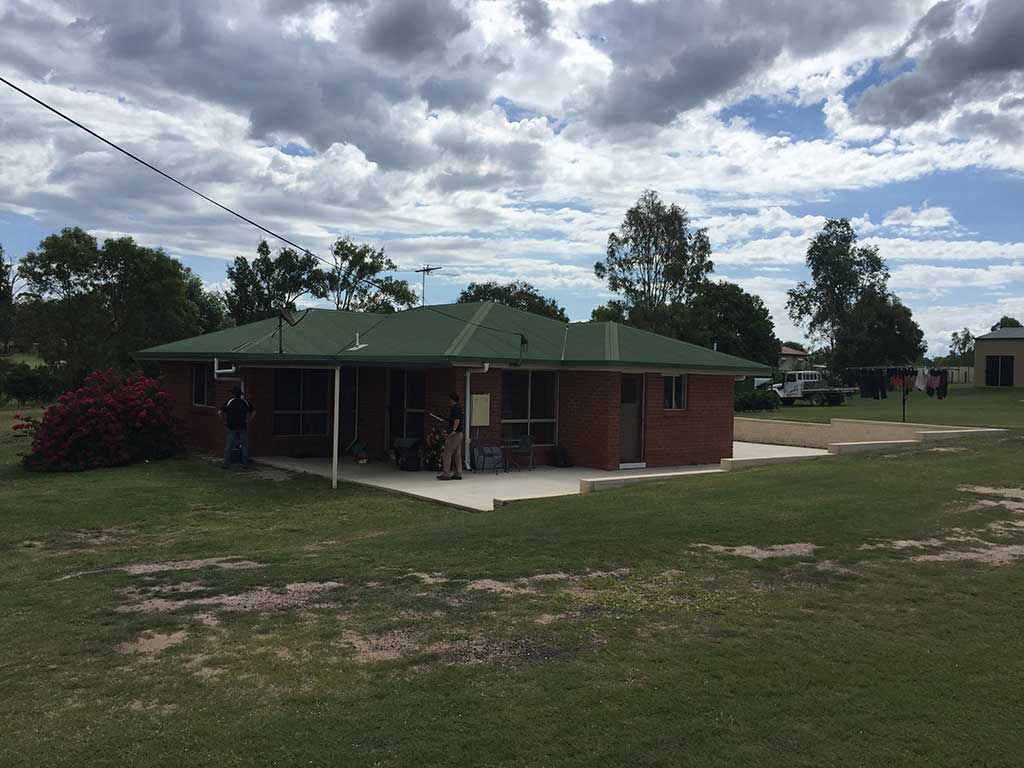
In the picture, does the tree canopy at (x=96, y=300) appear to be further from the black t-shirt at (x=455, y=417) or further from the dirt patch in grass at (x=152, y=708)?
the dirt patch in grass at (x=152, y=708)

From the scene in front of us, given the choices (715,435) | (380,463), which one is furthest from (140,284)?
(715,435)

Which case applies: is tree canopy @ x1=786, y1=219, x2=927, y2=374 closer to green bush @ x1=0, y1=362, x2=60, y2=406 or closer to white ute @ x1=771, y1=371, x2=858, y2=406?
white ute @ x1=771, y1=371, x2=858, y2=406

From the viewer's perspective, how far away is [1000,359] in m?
53.3

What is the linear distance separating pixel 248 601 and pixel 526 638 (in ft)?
8.14

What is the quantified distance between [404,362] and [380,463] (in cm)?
308

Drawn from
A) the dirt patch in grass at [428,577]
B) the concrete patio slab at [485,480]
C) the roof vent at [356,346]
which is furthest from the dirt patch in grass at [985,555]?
the roof vent at [356,346]

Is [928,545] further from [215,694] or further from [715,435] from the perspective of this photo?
[715,435]

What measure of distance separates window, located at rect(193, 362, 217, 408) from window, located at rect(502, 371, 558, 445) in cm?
734

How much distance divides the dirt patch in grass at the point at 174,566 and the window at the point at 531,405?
9.07 metres

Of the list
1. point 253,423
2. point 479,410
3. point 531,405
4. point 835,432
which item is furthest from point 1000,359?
point 253,423

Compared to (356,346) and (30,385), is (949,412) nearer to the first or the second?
(356,346)

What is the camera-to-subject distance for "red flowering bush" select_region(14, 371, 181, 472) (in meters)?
16.9

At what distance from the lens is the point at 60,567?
8.36 metres

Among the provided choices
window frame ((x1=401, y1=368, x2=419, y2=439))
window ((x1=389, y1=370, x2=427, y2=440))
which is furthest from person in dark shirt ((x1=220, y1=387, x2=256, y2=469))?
window frame ((x1=401, y1=368, x2=419, y2=439))
